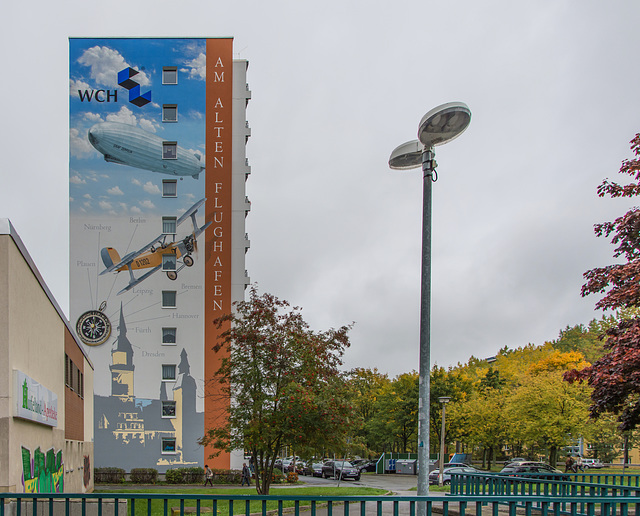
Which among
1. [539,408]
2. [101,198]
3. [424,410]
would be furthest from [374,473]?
[424,410]

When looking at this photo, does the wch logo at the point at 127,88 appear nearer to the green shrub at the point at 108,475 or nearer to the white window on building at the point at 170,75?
the white window on building at the point at 170,75

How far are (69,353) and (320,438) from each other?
8.79 m

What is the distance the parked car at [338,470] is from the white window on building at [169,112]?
2724 centimetres

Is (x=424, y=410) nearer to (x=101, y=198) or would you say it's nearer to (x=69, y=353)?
(x=69, y=353)

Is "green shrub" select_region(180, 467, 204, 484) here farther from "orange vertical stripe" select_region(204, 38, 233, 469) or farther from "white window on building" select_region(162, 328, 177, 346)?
"white window on building" select_region(162, 328, 177, 346)

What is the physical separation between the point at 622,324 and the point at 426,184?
27.3 feet

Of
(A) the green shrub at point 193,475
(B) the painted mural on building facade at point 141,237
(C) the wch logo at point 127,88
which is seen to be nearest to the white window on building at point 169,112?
(B) the painted mural on building facade at point 141,237

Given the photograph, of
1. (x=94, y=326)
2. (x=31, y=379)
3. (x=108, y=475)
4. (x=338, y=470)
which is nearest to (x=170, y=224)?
(x=94, y=326)

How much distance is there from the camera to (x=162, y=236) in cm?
4538

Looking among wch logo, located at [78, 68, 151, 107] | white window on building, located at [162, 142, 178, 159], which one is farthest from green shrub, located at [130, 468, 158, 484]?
wch logo, located at [78, 68, 151, 107]

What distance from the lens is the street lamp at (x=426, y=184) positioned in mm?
8844

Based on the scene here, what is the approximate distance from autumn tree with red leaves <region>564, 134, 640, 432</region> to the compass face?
35738mm

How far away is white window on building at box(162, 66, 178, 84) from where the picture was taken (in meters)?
46.3

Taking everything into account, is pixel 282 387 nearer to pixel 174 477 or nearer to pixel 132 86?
pixel 174 477
